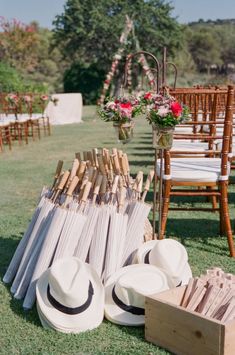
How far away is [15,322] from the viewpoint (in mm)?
2736

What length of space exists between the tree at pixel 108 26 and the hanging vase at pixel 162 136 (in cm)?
2944

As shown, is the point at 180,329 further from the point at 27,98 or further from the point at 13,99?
the point at 27,98

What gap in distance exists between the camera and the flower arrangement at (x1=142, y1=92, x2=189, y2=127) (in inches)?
122

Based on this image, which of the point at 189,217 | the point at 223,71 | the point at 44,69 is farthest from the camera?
the point at 223,71

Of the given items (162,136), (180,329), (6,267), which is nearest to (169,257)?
(180,329)

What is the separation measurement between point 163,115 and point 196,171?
2.46ft

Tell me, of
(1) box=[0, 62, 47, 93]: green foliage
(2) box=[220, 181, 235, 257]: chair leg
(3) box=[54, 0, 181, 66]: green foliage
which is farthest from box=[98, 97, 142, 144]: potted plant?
(3) box=[54, 0, 181, 66]: green foliage

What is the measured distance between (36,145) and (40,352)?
30.1 ft

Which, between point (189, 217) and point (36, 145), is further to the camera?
point (36, 145)

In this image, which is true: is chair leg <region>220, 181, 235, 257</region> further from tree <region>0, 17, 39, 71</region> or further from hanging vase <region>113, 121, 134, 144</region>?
tree <region>0, 17, 39, 71</region>

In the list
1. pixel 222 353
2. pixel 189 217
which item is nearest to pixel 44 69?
pixel 189 217

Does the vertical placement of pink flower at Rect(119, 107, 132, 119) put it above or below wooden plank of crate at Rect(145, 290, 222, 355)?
above

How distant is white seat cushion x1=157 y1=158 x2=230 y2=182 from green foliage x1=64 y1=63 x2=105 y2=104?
27.9 meters

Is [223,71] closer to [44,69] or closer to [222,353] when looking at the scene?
[44,69]
